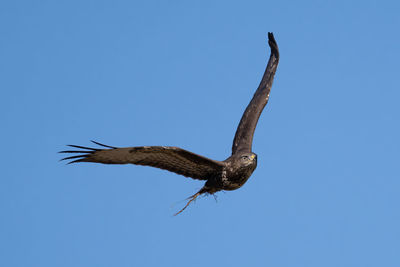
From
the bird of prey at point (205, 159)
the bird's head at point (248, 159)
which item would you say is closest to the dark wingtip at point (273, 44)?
the bird of prey at point (205, 159)

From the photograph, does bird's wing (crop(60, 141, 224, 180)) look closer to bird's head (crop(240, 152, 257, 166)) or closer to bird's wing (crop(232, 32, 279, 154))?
bird's head (crop(240, 152, 257, 166))

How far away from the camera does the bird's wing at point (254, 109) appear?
38.2 ft

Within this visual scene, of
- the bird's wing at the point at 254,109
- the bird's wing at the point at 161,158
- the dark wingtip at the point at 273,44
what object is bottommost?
the bird's wing at the point at 161,158

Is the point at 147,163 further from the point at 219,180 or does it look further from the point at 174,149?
the point at 219,180

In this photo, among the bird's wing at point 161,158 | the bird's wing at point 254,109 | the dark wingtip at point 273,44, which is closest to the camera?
the bird's wing at point 161,158

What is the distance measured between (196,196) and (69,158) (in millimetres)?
2248

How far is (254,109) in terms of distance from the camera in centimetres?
1232

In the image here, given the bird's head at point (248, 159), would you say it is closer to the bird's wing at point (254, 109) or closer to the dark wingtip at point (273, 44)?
the bird's wing at point (254, 109)

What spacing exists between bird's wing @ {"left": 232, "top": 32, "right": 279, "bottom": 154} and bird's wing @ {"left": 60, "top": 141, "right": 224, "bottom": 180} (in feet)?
4.07

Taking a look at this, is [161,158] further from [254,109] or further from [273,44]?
[273,44]

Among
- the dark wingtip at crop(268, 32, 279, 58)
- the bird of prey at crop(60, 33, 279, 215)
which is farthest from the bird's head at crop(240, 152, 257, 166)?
the dark wingtip at crop(268, 32, 279, 58)

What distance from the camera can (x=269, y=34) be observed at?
1404 cm

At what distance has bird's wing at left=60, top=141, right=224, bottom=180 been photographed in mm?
8969

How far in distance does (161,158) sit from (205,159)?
0.63 m
